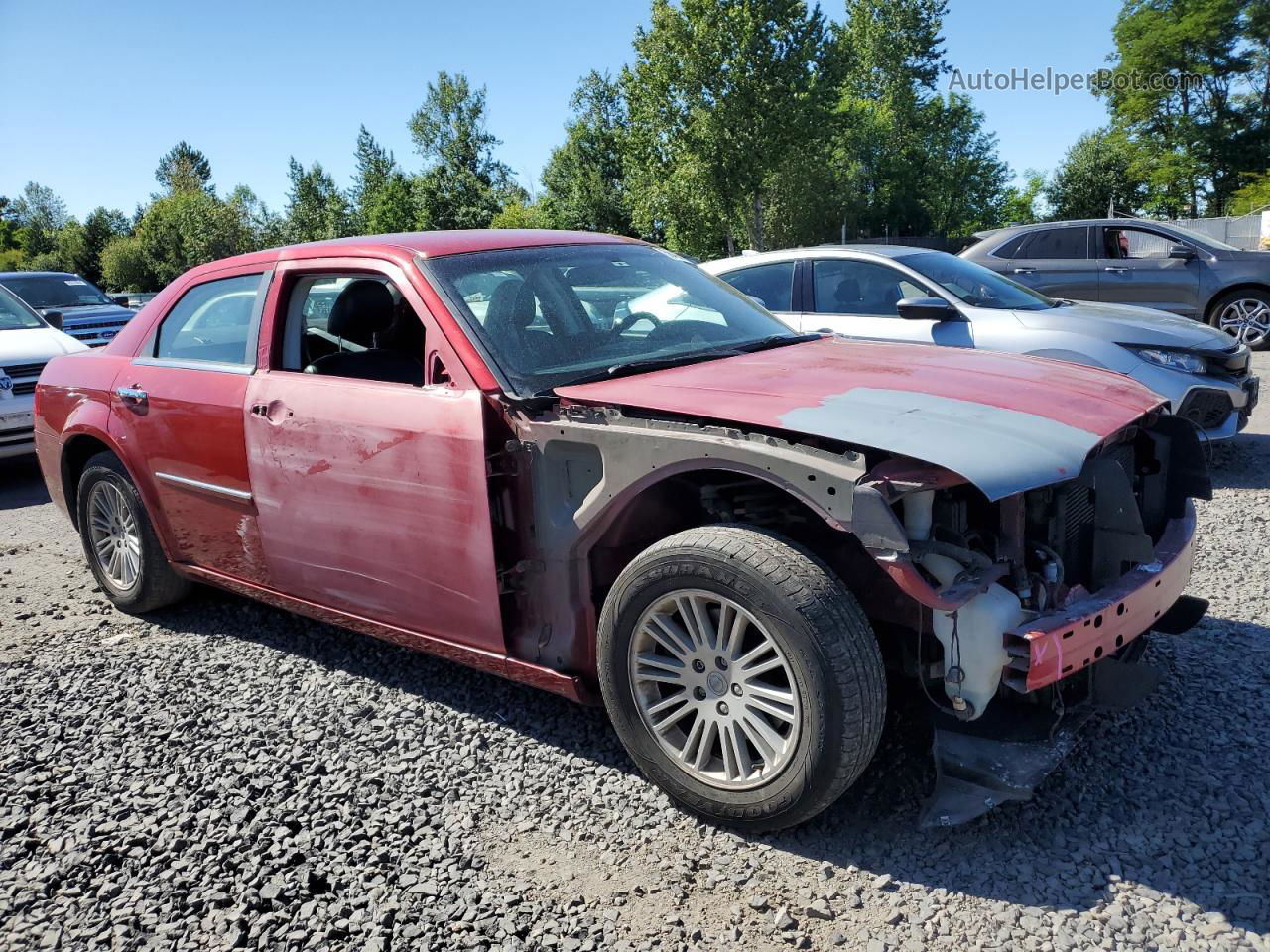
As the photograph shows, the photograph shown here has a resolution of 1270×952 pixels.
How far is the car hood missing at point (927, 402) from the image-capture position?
2518 millimetres

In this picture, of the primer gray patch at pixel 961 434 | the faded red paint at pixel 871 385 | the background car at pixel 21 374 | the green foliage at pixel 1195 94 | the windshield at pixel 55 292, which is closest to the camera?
the primer gray patch at pixel 961 434

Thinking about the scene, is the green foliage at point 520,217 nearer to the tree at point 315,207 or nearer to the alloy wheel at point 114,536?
the tree at point 315,207

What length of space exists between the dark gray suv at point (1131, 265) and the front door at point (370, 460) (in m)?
9.08

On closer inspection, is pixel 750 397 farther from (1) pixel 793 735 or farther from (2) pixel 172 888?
(2) pixel 172 888

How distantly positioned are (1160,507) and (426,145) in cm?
8395

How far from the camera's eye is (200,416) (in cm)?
413

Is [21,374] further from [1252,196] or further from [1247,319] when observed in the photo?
[1252,196]

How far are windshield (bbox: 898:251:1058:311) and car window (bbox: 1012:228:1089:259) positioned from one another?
448cm

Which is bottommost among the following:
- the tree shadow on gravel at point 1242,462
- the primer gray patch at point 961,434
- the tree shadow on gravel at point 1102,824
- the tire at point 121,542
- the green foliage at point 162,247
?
the tree shadow on gravel at point 1102,824

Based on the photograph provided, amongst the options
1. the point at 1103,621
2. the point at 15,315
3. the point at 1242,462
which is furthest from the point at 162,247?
the point at 1103,621

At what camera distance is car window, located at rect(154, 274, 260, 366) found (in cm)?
416

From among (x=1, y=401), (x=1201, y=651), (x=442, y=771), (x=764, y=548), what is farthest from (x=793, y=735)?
(x=1, y=401)

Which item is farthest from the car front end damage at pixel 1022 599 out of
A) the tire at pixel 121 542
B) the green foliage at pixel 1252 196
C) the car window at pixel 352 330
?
the green foliage at pixel 1252 196

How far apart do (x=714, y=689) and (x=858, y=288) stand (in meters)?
4.90
